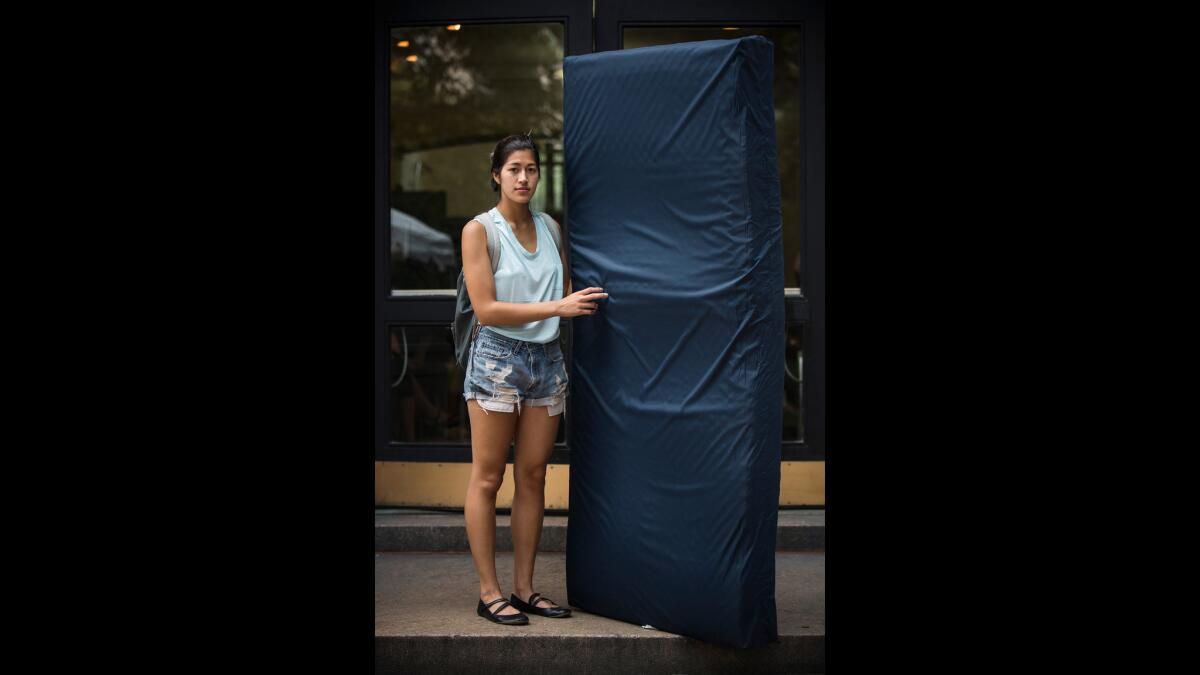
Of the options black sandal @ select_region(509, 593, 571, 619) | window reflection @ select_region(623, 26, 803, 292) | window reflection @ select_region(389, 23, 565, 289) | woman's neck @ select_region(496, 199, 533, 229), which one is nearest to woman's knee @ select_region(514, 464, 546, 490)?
black sandal @ select_region(509, 593, 571, 619)

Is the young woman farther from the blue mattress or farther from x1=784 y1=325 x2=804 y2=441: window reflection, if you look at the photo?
x1=784 y1=325 x2=804 y2=441: window reflection

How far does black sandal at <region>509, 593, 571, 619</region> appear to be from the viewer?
13.7 feet

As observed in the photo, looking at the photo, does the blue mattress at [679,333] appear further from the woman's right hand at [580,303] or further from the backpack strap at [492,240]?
the backpack strap at [492,240]

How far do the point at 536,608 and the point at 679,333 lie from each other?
48.1 inches

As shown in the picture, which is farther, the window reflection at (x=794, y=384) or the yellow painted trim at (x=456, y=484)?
the window reflection at (x=794, y=384)

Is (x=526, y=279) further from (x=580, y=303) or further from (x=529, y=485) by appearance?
(x=529, y=485)

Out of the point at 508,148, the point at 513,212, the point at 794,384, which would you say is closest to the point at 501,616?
the point at 513,212

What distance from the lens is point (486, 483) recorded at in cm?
413

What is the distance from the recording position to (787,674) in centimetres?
394

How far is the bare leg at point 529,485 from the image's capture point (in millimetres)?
4148

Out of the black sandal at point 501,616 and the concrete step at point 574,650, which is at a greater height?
the black sandal at point 501,616

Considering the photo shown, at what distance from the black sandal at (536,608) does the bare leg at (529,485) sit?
0.02m

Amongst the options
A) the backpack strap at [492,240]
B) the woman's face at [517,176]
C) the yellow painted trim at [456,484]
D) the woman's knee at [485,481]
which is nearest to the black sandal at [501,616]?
the woman's knee at [485,481]

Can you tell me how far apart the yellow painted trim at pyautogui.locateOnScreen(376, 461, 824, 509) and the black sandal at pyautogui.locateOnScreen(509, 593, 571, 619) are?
1296 mm
